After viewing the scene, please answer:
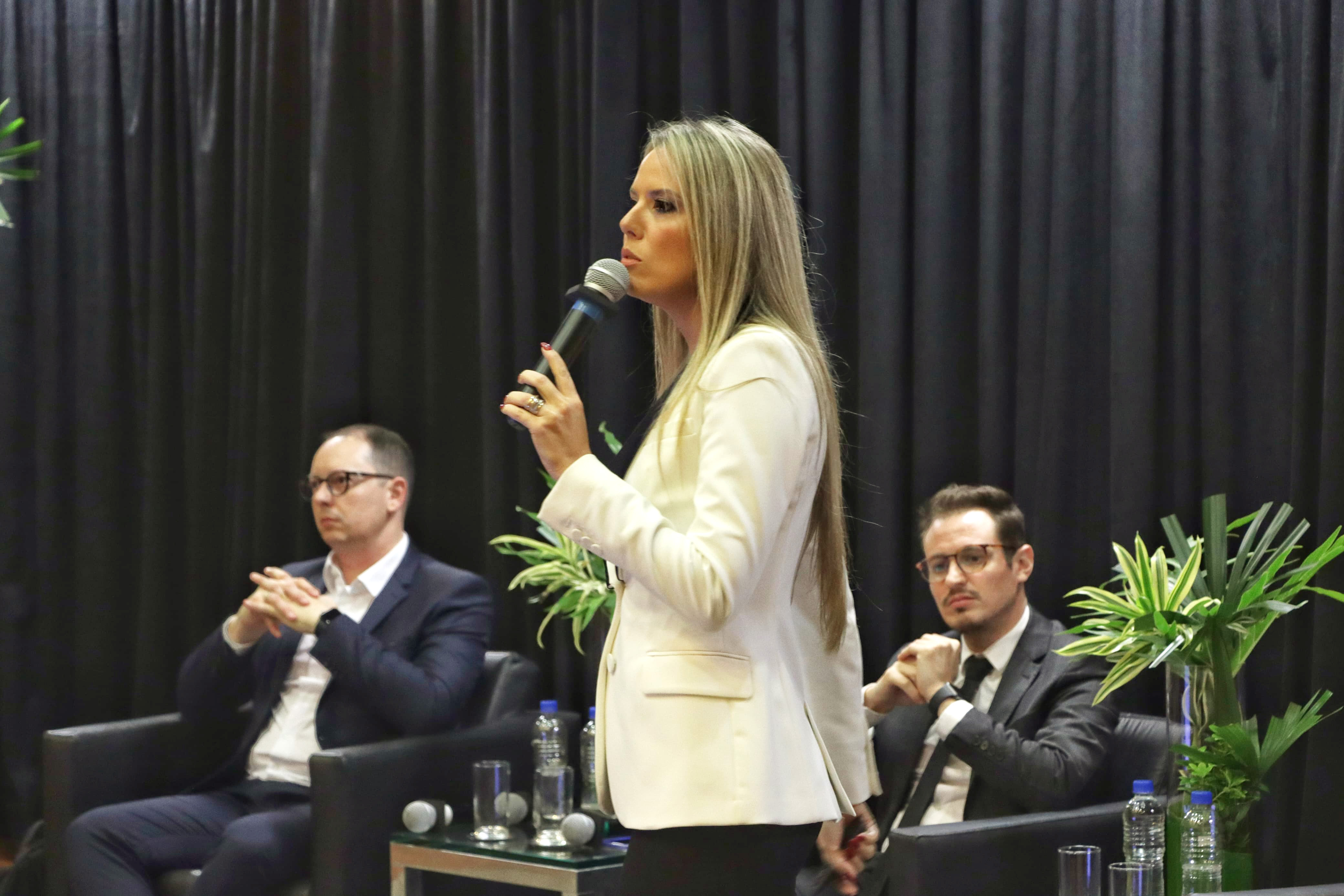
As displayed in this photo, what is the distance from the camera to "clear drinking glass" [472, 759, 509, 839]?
311 centimetres

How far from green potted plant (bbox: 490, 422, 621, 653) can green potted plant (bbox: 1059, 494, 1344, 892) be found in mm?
1316

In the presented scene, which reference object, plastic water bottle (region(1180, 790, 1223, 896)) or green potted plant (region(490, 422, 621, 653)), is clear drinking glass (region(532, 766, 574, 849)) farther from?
plastic water bottle (region(1180, 790, 1223, 896))

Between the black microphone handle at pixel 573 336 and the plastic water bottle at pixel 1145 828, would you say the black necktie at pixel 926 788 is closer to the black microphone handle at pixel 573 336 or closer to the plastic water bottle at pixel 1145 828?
the plastic water bottle at pixel 1145 828

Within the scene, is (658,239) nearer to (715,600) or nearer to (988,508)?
(715,600)

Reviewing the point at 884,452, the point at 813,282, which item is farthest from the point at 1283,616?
the point at 813,282

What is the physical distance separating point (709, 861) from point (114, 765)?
2566mm

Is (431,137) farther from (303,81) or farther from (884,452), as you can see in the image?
(884,452)

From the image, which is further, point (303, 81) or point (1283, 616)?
point (303, 81)

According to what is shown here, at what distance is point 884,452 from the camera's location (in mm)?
3404

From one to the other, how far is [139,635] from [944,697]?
3.05 metres

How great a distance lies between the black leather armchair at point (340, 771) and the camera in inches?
120

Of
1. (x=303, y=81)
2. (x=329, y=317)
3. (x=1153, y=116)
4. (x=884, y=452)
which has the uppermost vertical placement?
(x=303, y=81)

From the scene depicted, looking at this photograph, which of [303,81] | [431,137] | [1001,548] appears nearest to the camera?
[1001,548]

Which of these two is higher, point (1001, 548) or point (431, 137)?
point (431, 137)
